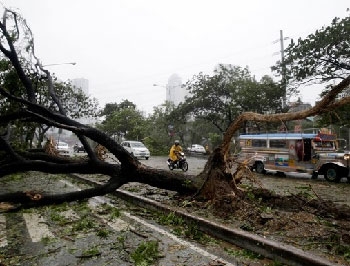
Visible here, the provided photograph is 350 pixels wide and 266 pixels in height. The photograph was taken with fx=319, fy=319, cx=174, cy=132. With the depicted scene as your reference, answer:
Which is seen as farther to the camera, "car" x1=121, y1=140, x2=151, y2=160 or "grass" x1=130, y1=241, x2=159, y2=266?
"car" x1=121, y1=140, x2=151, y2=160

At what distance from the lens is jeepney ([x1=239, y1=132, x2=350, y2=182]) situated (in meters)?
14.6

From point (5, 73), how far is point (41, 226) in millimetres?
9673

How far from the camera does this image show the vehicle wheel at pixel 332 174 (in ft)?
47.7

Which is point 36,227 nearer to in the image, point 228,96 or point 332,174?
point 332,174

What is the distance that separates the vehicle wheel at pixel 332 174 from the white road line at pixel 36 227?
41.8ft

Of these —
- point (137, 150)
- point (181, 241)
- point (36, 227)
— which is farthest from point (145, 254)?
point (137, 150)

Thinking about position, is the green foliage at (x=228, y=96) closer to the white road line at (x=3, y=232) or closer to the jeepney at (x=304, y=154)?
the jeepney at (x=304, y=154)

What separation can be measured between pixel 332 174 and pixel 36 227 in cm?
1307

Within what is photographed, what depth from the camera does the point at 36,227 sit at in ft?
20.9

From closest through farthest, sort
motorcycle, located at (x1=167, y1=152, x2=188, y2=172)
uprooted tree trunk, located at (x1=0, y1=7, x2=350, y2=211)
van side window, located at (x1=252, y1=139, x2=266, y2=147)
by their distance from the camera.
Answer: uprooted tree trunk, located at (x1=0, y1=7, x2=350, y2=211) → van side window, located at (x1=252, y1=139, x2=266, y2=147) → motorcycle, located at (x1=167, y1=152, x2=188, y2=172)

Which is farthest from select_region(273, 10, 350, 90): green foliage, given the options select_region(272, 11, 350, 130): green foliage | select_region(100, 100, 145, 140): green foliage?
select_region(100, 100, 145, 140): green foliage

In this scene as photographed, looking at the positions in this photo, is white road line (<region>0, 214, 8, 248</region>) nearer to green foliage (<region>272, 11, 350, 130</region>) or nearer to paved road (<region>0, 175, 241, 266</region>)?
paved road (<region>0, 175, 241, 266</region>)

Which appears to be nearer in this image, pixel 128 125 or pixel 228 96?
pixel 228 96

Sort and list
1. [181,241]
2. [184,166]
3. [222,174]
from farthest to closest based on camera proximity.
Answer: [184,166] → [222,174] → [181,241]
